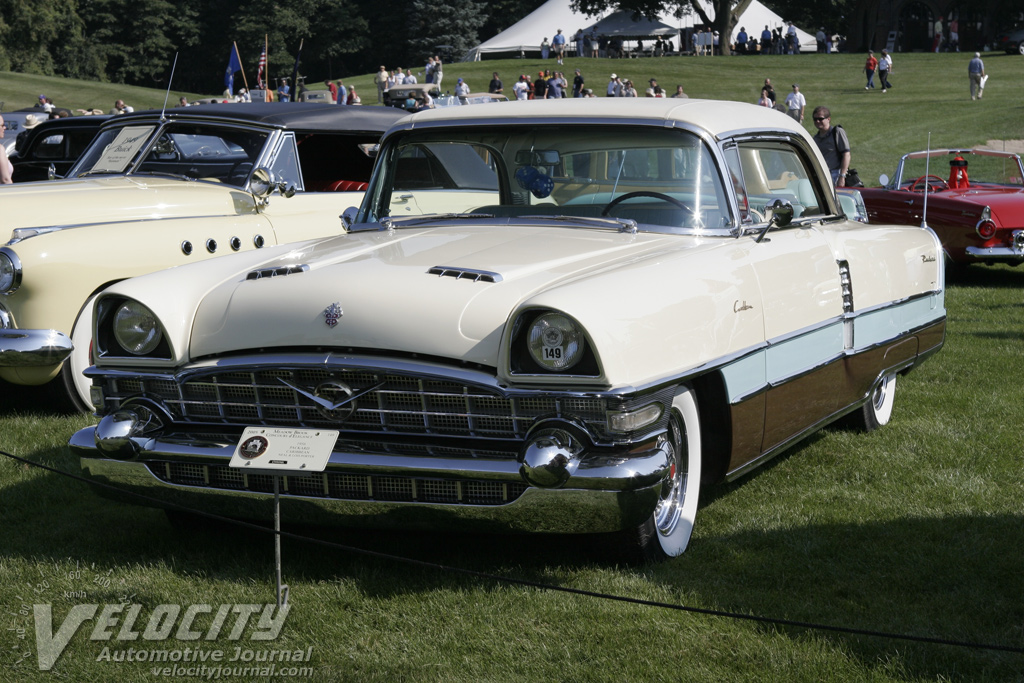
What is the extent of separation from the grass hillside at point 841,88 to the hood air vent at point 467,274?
2257 centimetres

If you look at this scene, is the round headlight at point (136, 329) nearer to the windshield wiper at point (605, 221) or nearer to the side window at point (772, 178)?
the windshield wiper at point (605, 221)

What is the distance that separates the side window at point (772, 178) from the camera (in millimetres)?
4727

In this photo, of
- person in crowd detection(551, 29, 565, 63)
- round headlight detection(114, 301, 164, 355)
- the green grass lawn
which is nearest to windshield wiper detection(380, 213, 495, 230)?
round headlight detection(114, 301, 164, 355)

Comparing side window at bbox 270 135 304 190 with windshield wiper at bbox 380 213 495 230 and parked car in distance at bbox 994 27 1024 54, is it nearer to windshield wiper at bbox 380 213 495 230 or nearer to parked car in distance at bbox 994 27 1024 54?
windshield wiper at bbox 380 213 495 230

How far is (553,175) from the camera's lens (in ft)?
15.7

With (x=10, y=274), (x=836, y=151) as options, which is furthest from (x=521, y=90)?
(x=10, y=274)

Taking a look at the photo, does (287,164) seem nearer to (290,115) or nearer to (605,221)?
(290,115)

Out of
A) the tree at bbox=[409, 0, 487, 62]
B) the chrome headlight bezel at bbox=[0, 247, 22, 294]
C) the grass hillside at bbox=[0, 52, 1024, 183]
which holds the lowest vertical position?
the grass hillside at bbox=[0, 52, 1024, 183]

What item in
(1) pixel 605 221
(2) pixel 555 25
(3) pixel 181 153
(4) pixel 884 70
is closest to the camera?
(1) pixel 605 221

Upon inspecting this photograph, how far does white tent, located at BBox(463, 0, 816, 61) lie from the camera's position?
53.5m

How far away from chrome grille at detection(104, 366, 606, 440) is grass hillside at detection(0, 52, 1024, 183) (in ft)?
75.0

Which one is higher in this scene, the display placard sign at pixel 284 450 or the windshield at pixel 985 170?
the display placard sign at pixel 284 450

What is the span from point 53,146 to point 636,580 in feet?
32.6

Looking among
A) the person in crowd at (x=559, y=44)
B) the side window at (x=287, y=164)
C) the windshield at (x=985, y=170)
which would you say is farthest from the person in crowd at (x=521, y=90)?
the side window at (x=287, y=164)
